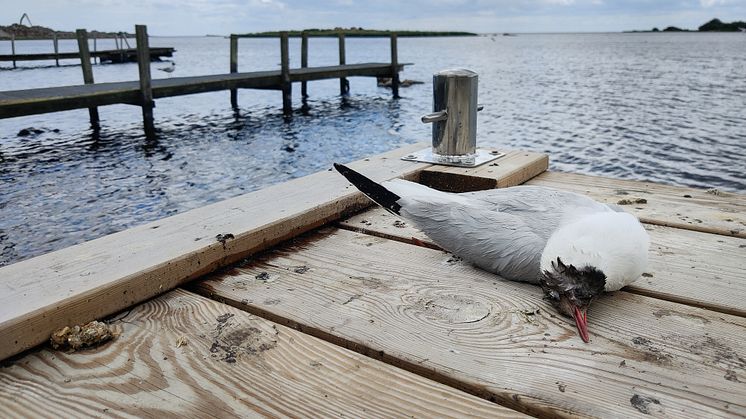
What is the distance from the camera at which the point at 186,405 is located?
1157 millimetres

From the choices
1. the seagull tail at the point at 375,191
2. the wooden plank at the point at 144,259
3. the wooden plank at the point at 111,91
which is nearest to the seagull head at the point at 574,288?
the seagull tail at the point at 375,191

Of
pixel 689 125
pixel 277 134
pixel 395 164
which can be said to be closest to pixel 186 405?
pixel 395 164

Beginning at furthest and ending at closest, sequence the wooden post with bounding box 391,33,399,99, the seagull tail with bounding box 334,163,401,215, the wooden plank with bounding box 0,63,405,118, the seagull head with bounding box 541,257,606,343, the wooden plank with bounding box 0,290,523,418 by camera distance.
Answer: the wooden post with bounding box 391,33,399,99 < the wooden plank with bounding box 0,63,405,118 < the seagull tail with bounding box 334,163,401,215 < the seagull head with bounding box 541,257,606,343 < the wooden plank with bounding box 0,290,523,418

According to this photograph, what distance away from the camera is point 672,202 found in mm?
2613

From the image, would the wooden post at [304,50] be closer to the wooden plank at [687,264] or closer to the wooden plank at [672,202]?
the wooden plank at [672,202]

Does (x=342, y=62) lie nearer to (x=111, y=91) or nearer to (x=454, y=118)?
(x=111, y=91)

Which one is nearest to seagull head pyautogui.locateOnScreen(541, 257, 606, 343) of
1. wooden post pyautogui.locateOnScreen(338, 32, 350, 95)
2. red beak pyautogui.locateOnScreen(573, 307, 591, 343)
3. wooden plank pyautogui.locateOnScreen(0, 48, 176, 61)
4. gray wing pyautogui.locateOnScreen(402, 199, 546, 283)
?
red beak pyautogui.locateOnScreen(573, 307, 591, 343)

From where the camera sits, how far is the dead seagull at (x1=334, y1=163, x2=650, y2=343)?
1554mm

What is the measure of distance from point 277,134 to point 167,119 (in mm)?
4465

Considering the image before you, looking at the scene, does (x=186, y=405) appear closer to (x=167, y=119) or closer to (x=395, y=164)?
(x=395, y=164)

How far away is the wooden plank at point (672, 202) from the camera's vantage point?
2.29 meters

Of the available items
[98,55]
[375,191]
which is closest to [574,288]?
[375,191]

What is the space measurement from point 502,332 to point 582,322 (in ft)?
0.71

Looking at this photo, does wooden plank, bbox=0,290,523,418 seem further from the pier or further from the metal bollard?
the pier
